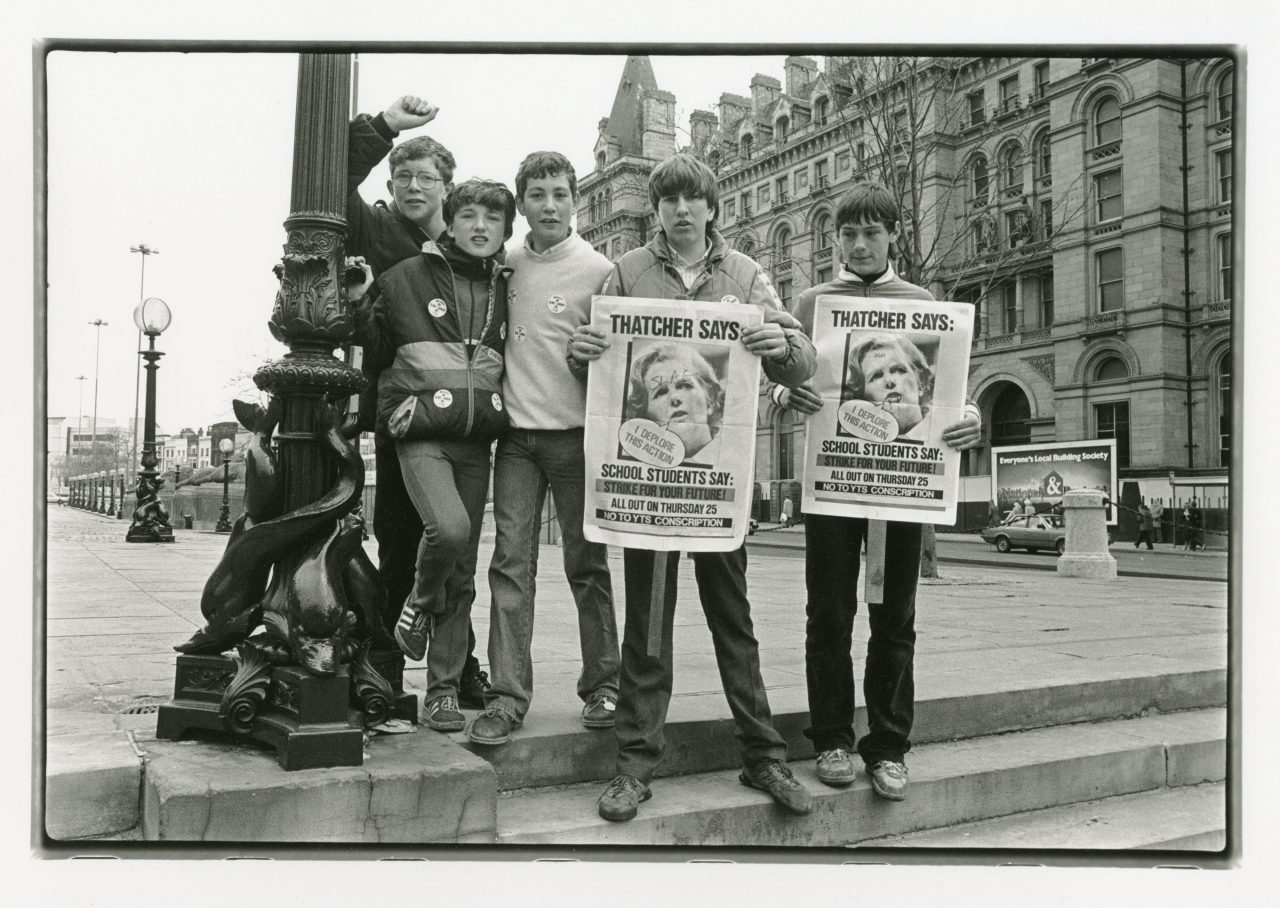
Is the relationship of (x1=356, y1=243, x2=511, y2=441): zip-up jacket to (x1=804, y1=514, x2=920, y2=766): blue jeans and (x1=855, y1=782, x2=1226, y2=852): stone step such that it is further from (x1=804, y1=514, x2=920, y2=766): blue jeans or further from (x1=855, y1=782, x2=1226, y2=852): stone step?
(x1=855, y1=782, x2=1226, y2=852): stone step

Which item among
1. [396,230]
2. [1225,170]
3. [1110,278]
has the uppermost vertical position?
[1110,278]

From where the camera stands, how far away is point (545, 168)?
138 inches

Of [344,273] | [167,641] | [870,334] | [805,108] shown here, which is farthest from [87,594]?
[805,108]

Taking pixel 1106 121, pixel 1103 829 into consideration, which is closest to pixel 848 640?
pixel 1103 829

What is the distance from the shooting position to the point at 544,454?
11.7 ft

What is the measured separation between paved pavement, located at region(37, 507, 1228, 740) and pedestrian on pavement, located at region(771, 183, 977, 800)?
1.33 feet

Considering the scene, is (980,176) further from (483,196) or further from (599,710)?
(599,710)

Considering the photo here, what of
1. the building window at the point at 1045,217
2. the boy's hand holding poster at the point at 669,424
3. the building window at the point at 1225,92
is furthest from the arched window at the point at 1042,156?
the boy's hand holding poster at the point at 669,424

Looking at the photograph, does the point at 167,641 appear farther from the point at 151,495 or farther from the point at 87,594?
the point at 151,495

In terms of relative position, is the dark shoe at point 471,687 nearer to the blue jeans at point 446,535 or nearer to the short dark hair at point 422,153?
the blue jeans at point 446,535

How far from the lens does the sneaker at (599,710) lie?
360 centimetres

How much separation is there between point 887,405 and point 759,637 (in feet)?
10.7

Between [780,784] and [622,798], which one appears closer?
[622,798]

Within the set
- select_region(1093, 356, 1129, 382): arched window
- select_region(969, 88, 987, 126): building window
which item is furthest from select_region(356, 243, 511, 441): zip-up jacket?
select_region(1093, 356, 1129, 382): arched window
